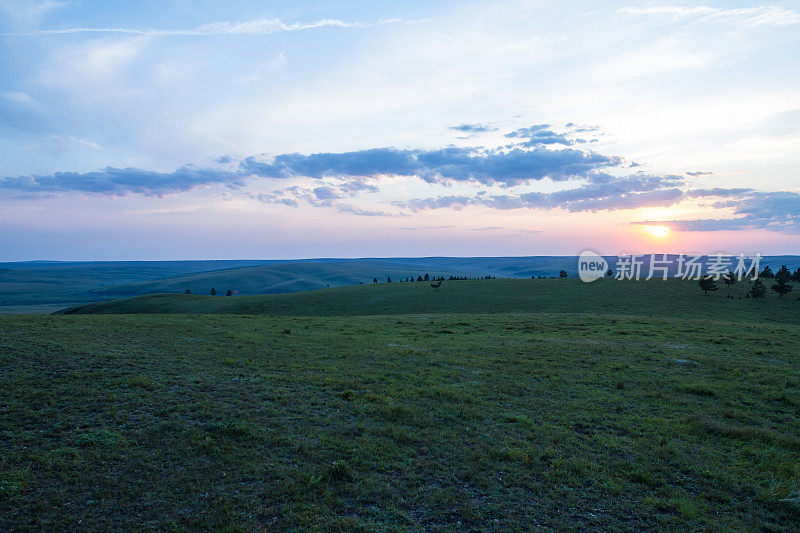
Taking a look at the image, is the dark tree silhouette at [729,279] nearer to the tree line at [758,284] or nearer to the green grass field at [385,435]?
the tree line at [758,284]

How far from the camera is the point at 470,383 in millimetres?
15961

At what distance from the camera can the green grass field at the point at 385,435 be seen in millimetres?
7473

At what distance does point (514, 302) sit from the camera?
193 feet

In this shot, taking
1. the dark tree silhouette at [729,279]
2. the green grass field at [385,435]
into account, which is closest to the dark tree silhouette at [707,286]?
the dark tree silhouette at [729,279]

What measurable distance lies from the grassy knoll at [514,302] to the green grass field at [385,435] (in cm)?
3113

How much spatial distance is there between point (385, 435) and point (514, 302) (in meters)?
51.2

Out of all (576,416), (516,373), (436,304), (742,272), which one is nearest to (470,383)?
(516,373)

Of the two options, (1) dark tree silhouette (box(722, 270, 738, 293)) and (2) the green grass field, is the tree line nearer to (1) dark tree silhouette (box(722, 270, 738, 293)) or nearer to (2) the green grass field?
(1) dark tree silhouette (box(722, 270, 738, 293))

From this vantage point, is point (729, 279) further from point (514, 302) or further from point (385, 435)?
point (385, 435)

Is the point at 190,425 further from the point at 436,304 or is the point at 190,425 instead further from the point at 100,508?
the point at 436,304

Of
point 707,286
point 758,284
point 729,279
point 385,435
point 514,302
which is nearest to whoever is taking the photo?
point 385,435

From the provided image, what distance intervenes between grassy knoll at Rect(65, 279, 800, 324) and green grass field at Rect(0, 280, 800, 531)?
102 feet

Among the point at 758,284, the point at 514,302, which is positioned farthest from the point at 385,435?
the point at 758,284

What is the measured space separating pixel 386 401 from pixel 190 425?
5.72m
